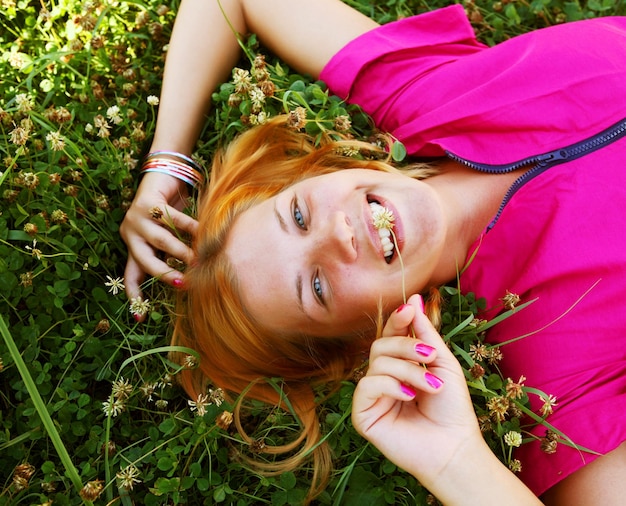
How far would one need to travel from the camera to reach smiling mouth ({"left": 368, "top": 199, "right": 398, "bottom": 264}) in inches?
88.7

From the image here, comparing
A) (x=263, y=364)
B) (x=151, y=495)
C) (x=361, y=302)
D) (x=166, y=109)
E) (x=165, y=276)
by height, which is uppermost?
(x=166, y=109)

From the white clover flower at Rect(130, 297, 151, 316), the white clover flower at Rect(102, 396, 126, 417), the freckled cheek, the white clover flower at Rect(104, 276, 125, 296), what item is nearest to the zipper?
the freckled cheek

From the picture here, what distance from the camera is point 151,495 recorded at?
2461 millimetres

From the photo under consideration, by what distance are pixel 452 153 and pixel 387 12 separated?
1263 mm

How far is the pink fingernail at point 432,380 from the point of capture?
79.4 inches

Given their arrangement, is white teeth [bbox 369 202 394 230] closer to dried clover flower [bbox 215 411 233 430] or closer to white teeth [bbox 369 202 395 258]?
white teeth [bbox 369 202 395 258]

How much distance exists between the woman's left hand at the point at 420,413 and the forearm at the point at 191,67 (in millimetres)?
1499

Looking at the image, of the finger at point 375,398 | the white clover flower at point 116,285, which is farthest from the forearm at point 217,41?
the finger at point 375,398

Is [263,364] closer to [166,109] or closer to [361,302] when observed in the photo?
[361,302]

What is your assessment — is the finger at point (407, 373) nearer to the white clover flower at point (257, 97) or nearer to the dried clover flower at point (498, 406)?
the dried clover flower at point (498, 406)

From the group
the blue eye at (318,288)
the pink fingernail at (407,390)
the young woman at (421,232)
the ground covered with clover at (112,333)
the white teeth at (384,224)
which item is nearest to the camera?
the pink fingernail at (407,390)

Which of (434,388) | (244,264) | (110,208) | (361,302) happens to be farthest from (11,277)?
(434,388)

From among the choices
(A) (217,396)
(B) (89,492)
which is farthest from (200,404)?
(B) (89,492)

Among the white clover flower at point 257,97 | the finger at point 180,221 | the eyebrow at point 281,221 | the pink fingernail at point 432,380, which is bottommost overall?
the finger at point 180,221
